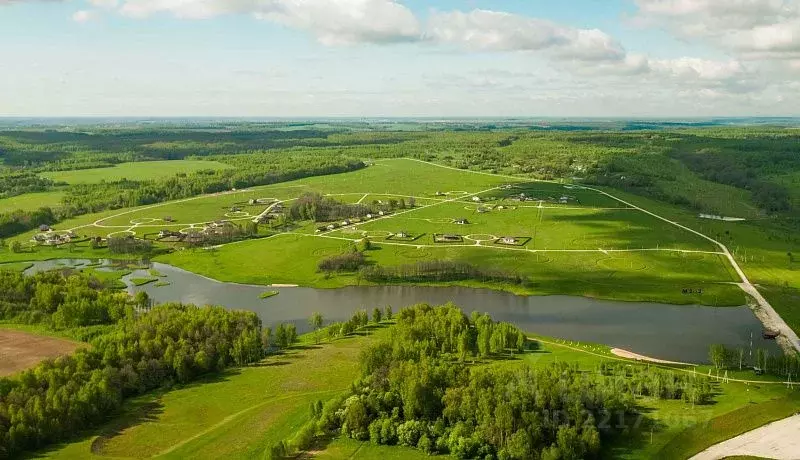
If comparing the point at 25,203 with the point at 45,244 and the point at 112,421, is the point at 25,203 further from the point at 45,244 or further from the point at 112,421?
the point at 112,421

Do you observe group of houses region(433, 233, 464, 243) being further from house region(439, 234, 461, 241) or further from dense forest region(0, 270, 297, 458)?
dense forest region(0, 270, 297, 458)

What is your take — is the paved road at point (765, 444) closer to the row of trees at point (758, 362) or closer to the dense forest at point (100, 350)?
the row of trees at point (758, 362)

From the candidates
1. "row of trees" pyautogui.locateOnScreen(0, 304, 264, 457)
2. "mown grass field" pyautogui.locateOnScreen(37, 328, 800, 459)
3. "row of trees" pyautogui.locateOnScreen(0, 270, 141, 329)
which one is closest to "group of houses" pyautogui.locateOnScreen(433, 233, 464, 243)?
"mown grass field" pyautogui.locateOnScreen(37, 328, 800, 459)

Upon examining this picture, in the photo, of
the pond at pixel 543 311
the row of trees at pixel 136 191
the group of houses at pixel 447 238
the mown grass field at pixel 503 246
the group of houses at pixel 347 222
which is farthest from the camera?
the row of trees at pixel 136 191

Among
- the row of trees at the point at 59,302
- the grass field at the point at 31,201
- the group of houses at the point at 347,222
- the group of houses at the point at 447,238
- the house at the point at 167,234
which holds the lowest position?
the row of trees at the point at 59,302

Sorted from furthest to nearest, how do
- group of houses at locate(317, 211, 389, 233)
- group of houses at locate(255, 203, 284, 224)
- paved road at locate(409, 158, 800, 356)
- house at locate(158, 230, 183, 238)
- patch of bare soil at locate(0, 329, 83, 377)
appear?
group of houses at locate(255, 203, 284, 224) → group of houses at locate(317, 211, 389, 233) → house at locate(158, 230, 183, 238) → paved road at locate(409, 158, 800, 356) → patch of bare soil at locate(0, 329, 83, 377)

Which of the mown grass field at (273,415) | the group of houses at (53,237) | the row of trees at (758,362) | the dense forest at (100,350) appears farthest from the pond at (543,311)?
the group of houses at (53,237)
